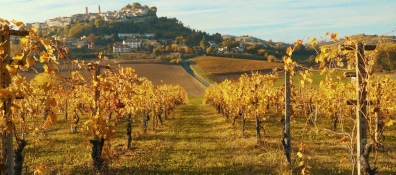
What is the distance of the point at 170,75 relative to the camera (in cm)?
8875

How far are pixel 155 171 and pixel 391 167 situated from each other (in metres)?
8.86

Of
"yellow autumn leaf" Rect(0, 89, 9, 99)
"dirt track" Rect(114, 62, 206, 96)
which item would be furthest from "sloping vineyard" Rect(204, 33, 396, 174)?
"dirt track" Rect(114, 62, 206, 96)

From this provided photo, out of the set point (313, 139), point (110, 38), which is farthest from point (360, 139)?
point (110, 38)

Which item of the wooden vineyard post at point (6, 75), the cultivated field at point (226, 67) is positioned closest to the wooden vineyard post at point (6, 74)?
the wooden vineyard post at point (6, 75)

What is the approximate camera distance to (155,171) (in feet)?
47.1

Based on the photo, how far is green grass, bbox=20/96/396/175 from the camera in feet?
47.3

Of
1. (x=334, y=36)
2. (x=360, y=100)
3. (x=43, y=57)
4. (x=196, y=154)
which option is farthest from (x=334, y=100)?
(x=43, y=57)

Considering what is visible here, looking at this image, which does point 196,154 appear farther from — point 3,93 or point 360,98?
point 3,93

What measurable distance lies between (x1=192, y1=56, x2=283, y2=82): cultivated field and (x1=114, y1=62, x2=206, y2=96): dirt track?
5.77 meters

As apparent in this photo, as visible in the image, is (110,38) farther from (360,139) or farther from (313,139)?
(360,139)

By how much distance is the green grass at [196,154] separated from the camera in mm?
14422

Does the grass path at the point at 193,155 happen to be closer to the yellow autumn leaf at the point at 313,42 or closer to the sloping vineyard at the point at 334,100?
the sloping vineyard at the point at 334,100

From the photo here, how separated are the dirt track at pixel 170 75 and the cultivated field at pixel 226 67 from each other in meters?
5.77

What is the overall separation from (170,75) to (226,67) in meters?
17.6
